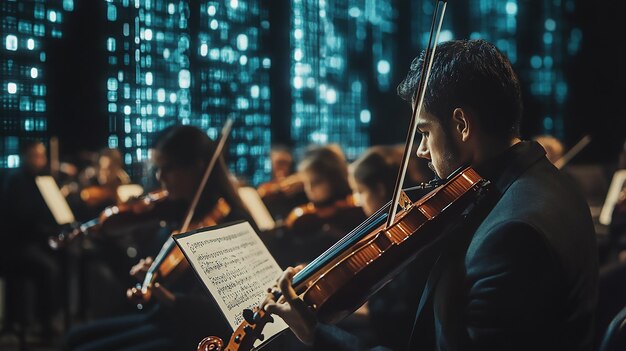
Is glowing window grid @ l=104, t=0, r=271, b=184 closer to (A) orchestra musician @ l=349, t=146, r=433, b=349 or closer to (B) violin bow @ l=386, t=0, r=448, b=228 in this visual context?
(A) orchestra musician @ l=349, t=146, r=433, b=349

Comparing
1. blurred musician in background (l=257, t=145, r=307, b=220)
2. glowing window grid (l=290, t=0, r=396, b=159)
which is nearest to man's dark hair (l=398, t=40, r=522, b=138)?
glowing window grid (l=290, t=0, r=396, b=159)

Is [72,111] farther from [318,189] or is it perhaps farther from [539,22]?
[539,22]

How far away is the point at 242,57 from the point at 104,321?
148cm

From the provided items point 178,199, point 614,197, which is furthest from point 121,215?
point 614,197

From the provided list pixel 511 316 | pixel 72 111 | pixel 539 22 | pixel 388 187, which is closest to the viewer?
pixel 511 316

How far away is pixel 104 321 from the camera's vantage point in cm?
284

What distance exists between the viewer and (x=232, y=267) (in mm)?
1649

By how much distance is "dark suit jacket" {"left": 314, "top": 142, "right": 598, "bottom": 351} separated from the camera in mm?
1184

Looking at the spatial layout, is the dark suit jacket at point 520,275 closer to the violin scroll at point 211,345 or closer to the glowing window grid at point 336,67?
the violin scroll at point 211,345

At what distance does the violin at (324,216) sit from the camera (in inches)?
146

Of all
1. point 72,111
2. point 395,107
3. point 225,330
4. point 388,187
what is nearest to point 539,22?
point 395,107

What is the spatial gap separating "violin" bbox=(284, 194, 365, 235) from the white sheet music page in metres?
1.87

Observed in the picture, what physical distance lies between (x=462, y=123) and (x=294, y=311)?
541mm

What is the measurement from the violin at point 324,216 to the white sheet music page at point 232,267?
6.12 feet
